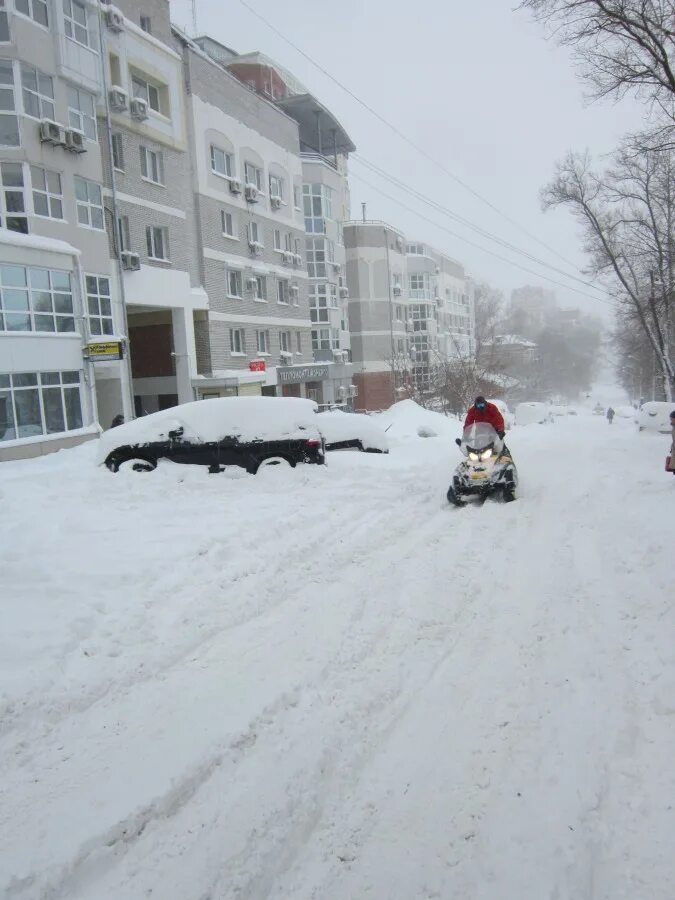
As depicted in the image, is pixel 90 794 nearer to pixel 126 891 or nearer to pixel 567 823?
pixel 126 891

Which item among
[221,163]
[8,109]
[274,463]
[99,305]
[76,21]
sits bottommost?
[274,463]

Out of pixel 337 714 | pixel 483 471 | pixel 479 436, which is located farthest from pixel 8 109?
pixel 337 714

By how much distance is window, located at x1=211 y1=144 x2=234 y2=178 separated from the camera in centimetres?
2927

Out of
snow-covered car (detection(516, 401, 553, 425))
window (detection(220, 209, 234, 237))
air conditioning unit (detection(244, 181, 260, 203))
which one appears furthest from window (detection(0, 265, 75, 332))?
snow-covered car (detection(516, 401, 553, 425))

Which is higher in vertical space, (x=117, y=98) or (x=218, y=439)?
(x=117, y=98)

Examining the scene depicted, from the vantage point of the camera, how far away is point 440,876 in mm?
2695

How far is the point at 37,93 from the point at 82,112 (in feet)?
5.89

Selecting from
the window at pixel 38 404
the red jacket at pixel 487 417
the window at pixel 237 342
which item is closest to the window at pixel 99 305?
the window at pixel 38 404

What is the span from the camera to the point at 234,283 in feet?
101

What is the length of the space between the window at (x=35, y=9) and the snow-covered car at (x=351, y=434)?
51.6 feet

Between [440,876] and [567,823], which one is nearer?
[440,876]

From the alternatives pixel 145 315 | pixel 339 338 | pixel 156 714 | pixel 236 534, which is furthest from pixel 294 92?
pixel 156 714

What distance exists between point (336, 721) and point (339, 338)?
134 ft

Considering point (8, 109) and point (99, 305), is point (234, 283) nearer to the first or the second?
point (99, 305)
